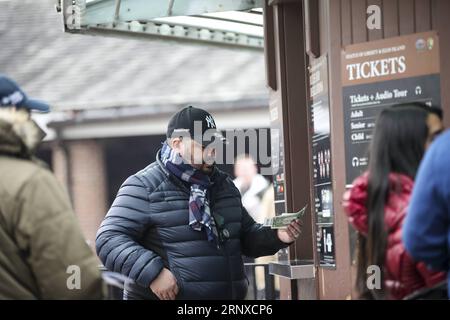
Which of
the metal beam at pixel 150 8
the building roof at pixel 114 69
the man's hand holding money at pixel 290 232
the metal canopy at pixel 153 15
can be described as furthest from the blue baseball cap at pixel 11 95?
the building roof at pixel 114 69

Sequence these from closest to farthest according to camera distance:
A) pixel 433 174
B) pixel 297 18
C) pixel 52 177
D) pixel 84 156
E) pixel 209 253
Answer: pixel 433 174
pixel 52 177
pixel 209 253
pixel 297 18
pixel 84 156

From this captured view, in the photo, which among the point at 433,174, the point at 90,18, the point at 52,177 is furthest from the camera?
the point at 90,18

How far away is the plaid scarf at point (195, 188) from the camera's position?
7031mm

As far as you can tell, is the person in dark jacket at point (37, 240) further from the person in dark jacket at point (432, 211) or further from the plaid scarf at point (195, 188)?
the plaid scarf at point (195, 188)

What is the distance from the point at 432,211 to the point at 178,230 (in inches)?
107

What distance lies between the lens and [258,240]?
24.2 ft

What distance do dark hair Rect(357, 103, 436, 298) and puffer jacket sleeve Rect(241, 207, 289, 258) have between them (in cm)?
212

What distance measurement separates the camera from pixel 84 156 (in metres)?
19.7

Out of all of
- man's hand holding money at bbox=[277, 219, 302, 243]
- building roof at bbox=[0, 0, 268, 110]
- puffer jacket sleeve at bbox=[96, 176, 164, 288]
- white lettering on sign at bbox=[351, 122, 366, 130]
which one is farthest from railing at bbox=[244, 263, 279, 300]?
building roof at bbox=[0, 0, 268, 110]

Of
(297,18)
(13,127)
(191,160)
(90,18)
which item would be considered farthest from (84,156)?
(13,127)

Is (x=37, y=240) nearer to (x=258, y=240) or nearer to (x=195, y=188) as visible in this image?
(x=195, y=188)

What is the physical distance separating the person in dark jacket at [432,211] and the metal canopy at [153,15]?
5.06m

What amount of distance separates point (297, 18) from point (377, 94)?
2.28 m
